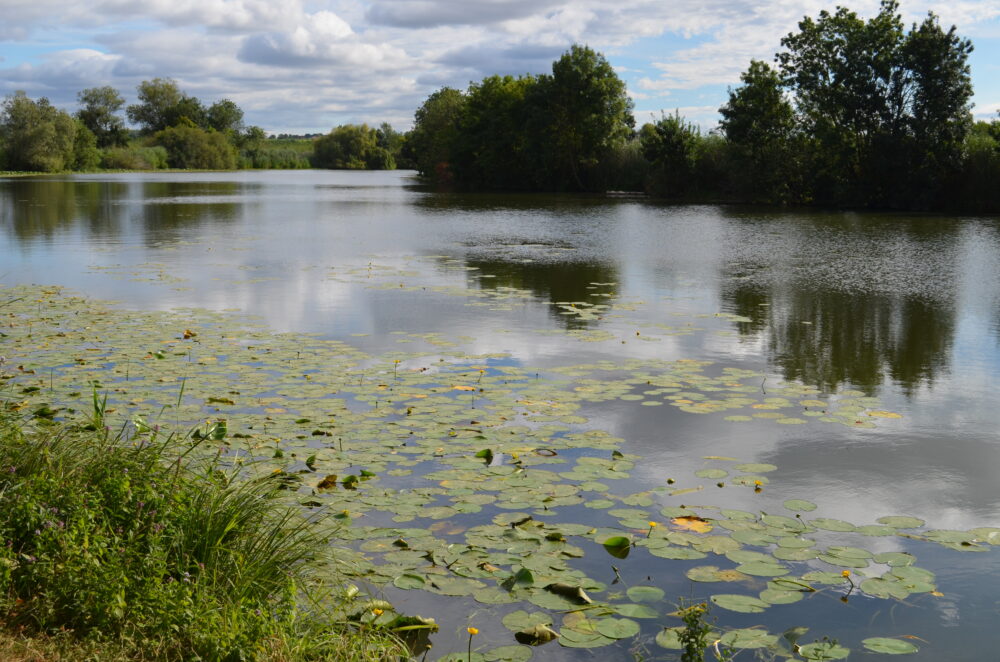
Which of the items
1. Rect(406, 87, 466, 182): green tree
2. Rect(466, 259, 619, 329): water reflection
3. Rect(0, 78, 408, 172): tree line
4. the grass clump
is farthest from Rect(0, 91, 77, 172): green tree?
the grass clump

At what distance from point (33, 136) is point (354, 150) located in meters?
63.8

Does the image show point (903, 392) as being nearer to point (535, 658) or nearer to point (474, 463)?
point (474, 463)

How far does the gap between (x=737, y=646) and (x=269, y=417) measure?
4044mm

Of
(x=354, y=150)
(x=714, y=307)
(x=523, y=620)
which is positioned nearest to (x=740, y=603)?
(x=523, y=620)

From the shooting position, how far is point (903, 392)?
7.71 meters

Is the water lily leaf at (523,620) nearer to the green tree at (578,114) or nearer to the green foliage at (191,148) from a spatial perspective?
the green tree at (578,114)

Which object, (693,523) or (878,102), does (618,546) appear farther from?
(878,102)

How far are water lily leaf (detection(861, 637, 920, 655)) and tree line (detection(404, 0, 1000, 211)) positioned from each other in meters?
33.5

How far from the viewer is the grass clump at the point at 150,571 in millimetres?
3250

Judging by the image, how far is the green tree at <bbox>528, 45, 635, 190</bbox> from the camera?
51.8 meters

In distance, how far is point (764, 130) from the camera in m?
39.9

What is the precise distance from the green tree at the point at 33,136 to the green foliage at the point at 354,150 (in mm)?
58977

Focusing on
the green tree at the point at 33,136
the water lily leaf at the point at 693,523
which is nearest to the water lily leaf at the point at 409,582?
the water lily leaf at the point at 693,523

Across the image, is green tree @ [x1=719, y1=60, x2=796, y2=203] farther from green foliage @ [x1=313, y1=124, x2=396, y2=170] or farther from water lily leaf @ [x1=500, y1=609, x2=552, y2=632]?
green foliage @ [x1=313, y1=124, x2=396, y2=170]
